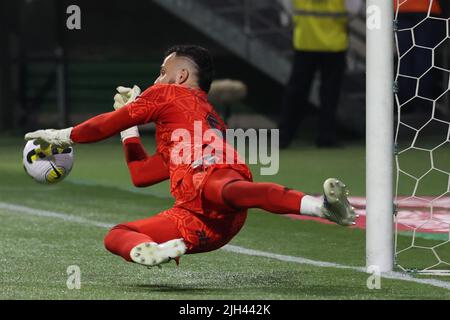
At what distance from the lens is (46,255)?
757 cm

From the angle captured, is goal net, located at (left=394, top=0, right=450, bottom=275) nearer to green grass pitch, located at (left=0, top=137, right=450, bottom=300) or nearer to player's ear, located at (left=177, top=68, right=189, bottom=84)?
green grass pitch, located at (left=0, top=137, right=450, bottom=300)

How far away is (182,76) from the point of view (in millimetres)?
6715

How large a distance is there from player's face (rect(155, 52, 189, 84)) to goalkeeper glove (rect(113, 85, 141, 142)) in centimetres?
18

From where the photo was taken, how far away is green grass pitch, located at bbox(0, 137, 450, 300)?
245 inches

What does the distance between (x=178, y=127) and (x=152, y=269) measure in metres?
0.89

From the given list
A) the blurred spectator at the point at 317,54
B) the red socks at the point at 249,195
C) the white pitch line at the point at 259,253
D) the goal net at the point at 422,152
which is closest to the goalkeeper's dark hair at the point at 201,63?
the red socks at the point at 249,195

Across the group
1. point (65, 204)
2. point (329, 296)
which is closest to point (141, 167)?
point (329, 296)

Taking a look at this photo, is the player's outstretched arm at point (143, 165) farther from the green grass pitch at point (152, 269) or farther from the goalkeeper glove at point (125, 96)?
the green grass pitch at point (152, 269)

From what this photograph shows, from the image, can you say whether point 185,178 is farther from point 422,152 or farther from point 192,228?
point 422,152

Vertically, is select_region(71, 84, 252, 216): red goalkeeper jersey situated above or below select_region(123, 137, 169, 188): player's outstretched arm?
above

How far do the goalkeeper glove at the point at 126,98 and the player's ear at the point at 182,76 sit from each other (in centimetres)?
27

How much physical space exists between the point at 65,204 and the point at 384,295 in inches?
177

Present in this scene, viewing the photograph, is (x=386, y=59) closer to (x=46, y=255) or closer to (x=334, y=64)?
(x=46, y=255)

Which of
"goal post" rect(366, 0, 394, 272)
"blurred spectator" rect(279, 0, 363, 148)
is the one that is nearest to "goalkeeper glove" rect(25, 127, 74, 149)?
"goal post" rect(366, 0, 394, 272)
